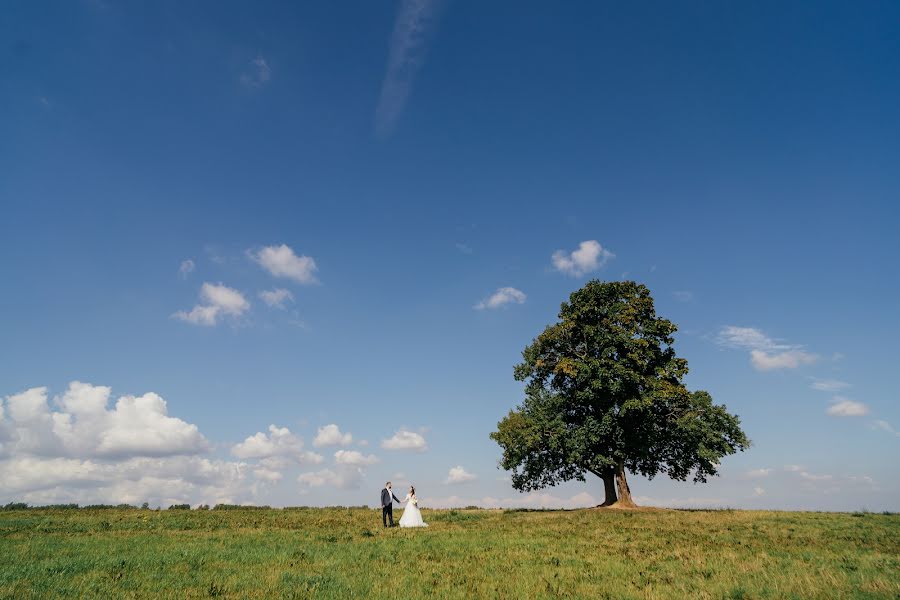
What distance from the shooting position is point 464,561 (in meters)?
15.5

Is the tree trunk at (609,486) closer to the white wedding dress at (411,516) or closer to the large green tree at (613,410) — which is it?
the large green tree at (613,410)

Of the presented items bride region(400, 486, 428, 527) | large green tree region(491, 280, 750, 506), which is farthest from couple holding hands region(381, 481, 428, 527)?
large green tree region(491, 280, 750, 506)

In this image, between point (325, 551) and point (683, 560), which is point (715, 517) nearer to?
point (683, 560)

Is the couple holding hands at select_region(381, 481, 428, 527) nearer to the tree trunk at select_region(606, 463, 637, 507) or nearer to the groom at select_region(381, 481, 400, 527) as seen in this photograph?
the groom at select_region(381, 481, 400, 527)

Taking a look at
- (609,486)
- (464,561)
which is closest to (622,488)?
(609,486)

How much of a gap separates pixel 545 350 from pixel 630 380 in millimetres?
7698

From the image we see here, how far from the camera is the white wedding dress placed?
27.4 meters

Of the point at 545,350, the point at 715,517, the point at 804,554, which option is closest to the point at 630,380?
the point at 545,350

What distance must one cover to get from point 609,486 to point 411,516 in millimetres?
19954

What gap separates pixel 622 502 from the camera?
39156 millimetres

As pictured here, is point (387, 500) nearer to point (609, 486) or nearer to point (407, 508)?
point (407, 508)

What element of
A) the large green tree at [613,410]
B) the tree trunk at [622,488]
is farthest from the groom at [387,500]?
the tree trunk at [622,488]

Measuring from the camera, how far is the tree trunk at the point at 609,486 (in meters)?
40.5

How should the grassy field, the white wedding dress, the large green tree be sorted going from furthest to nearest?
the large green tree, the white wedding dress, the grassy field
